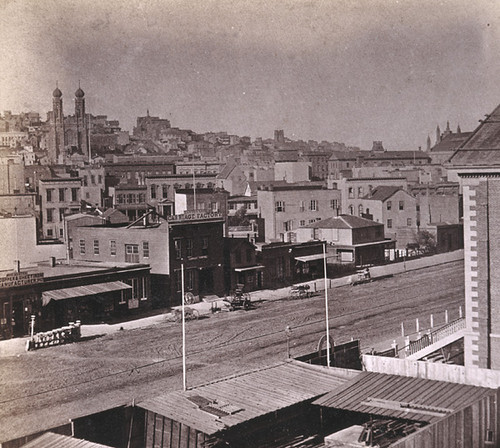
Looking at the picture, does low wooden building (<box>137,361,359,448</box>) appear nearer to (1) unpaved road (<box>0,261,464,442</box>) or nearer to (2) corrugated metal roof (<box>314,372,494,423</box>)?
(2) corrugated metal roof (<box>314,372,494,423</box>)

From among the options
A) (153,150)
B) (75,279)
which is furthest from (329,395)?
(153,150)

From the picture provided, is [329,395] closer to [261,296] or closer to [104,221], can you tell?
[261,296]

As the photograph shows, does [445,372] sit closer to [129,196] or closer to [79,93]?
[79,93]

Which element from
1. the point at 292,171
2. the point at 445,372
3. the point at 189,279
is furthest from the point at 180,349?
the point at 292,171

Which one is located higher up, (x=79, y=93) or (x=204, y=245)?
(x=79, y=93)

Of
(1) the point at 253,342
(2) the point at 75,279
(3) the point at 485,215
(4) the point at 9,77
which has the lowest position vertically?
(1) the point at 253,342

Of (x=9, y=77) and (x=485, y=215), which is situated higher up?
(x=9, y=77)
